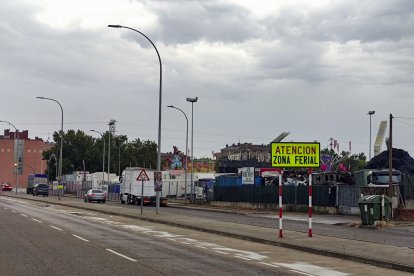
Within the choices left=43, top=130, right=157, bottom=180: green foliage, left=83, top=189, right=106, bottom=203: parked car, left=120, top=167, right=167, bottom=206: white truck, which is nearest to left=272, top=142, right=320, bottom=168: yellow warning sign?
left=120, top=167, right=167, bottom=206: white truck

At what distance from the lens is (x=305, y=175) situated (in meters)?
54.5

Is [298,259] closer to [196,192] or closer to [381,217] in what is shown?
[381,217]

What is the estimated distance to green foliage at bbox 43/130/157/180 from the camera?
136m

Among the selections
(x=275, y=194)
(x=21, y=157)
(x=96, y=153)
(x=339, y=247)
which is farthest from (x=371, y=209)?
(x=21, y=157)

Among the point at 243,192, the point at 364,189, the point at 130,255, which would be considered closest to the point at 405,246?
the point at 130,255

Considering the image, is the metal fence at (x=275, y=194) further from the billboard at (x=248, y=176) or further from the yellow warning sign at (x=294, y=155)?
the yellow warning sign at (x=294, y=155)

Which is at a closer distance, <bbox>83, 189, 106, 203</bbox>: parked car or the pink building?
<bbox>83, 189, 106, 203</bbox>: parked car

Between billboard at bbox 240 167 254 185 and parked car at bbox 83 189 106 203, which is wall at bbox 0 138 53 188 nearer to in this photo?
parked car at bbox 83 189 106 203

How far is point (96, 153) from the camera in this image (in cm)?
13788

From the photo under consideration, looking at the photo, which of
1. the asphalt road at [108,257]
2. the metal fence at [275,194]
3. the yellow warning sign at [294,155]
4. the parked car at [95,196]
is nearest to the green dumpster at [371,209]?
the yellow warning sign at [294,155]

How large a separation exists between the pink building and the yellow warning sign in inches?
5693

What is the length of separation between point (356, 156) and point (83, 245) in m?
147

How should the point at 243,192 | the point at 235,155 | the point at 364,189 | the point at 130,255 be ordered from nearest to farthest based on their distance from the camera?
the point at 130,255
the point at 364,189
the point at 243,192
the point at 235,155

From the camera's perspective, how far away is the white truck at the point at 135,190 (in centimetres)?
5222
